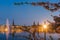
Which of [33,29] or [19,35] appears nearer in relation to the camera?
[33,29]

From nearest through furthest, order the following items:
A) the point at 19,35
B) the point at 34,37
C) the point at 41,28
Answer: the point at 34,37, the point at 41,28, the point at 19,35

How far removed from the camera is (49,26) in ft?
43.1

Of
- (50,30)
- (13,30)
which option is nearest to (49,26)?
(50,30)

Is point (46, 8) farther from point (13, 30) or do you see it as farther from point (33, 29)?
point (13, 30)

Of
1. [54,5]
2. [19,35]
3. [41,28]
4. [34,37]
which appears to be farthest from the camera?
[19,35]

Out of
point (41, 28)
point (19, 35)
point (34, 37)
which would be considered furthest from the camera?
point (19, 35)

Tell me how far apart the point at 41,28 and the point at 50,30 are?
97 centimetres

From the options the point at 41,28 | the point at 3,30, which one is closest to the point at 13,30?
the point at 3,30

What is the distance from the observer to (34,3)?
537 inches

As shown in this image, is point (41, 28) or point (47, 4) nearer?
point (47, 4)

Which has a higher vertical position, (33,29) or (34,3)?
(34,3)

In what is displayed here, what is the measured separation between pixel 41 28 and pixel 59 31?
6.60 ft

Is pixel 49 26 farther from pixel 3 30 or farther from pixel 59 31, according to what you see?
pixel 3 30

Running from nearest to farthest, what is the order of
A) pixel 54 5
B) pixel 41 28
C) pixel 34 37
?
pixel 54 5
pixel 34 37
pixel 41 28
